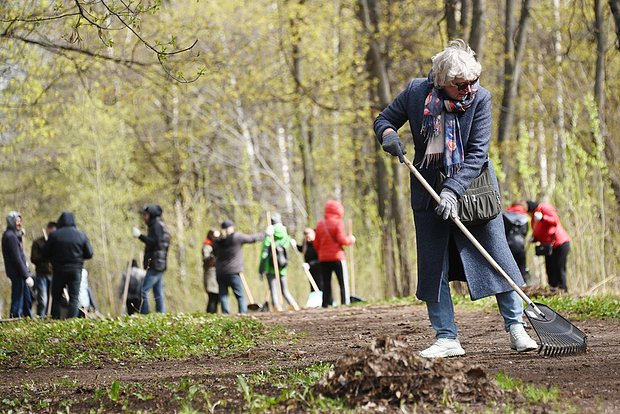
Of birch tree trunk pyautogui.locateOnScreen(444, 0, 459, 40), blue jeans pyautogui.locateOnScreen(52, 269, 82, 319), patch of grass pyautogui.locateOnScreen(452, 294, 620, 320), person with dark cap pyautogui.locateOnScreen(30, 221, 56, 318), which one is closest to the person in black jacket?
blue jeans pyautogui.locateOnScreen(52, 269, 82, 319)

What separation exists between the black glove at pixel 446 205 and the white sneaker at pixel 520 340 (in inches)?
39.0

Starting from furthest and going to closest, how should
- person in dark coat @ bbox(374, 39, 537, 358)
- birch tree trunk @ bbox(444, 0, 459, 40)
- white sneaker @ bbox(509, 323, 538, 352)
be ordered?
birch tree trunk @ bbox(444, 0, 459, 40), white sneaker @ bbox(509, 323, 538, 352), person in dark coat @ bbox(374, 39, 537, 358)

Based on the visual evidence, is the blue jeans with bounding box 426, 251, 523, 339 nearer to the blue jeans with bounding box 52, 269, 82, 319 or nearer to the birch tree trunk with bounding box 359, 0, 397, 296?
the blue jeans with bounding box 52, 269, 82, 319

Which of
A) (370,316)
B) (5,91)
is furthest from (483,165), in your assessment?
(5,91)

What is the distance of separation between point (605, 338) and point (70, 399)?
4009 mm

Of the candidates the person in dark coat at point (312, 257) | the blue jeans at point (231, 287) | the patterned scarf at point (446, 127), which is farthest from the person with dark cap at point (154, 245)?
the patterned scarf at point (446, 127)

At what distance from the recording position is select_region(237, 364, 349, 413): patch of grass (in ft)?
15.9

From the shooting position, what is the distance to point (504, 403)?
15.7 ft

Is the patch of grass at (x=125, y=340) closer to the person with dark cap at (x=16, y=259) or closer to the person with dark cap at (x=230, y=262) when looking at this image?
the person with dark cap at (x=16, y=259)

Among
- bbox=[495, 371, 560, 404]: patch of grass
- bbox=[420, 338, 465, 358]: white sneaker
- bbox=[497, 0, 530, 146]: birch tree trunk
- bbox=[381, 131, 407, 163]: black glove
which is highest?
bbox=[497, 0, 530, 146]: birch tree trunk

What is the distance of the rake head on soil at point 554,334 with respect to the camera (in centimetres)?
647

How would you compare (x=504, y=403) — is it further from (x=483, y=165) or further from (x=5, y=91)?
(x=5, y=91)

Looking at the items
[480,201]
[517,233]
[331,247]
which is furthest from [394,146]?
[331,247]

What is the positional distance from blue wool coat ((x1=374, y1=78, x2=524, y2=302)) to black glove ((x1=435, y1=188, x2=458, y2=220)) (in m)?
0.16
